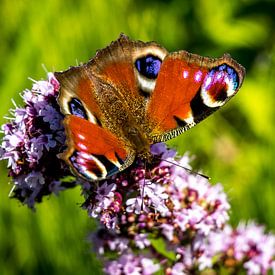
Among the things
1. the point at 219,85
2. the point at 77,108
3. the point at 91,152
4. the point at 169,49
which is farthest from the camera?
the point at 169,49

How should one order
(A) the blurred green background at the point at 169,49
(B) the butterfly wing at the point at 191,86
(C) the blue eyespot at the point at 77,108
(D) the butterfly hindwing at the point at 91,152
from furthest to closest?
(A) the blurred green background at the point at 169,49 < (B) the butterfly wing at the point at 191,86 < (C) the blue eyespot at the point at 77,108 < (D) the butterfly hindwing at the point at 91,152

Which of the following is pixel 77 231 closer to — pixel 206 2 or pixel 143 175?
pixel 143 175

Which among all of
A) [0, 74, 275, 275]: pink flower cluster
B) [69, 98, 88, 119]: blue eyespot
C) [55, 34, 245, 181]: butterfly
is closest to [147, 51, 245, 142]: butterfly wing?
[55, 34, 245, 181]: butterfly

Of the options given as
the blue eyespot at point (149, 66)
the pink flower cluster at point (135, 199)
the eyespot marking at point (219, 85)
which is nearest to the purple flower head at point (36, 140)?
the pink flower cluster at point (135, 199)

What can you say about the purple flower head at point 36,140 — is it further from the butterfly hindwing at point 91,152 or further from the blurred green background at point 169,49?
the blurred green background at point 169,49

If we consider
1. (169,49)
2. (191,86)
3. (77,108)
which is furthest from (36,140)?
(169,49)

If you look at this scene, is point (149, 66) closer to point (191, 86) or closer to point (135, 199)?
point (191, 86)
